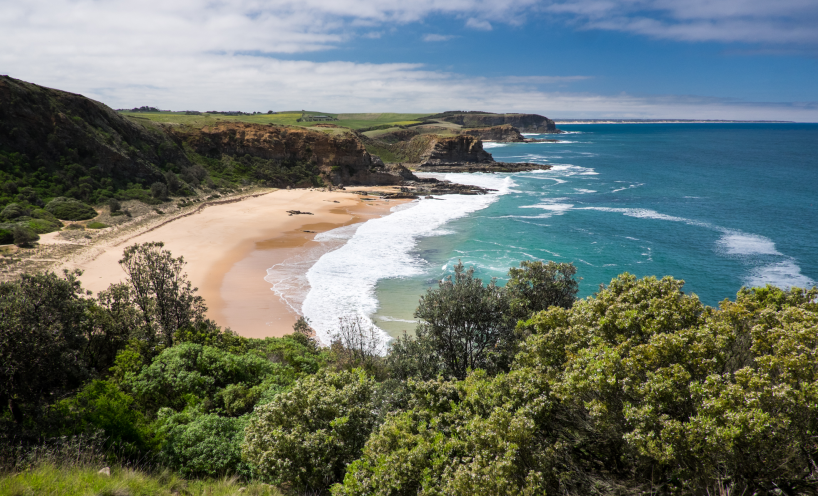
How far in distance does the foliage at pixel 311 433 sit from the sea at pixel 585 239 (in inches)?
609

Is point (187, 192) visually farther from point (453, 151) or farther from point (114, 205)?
point (453, 151)

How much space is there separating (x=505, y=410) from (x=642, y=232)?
48.0 metres

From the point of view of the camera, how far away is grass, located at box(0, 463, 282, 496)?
7.23 meters

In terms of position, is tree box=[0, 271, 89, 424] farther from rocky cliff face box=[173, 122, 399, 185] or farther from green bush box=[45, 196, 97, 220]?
rocky cliff face box=[173, 122, 399, 185]

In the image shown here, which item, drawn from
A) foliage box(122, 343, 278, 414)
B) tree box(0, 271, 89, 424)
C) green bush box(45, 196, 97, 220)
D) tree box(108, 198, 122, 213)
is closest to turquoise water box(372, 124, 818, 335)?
foliage box(122, 343, 278, 414)

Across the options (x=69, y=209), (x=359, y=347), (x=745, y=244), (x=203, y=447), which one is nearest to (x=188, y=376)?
(x=203, y=447)

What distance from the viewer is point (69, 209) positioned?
1818 inches

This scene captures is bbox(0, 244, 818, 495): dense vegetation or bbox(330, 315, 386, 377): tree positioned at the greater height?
bbox(0, 244, 818, 495): dense vegetation

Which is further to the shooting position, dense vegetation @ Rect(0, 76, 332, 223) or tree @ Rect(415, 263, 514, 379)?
dense vegetation @ Rect(0, 76, 332, 223)

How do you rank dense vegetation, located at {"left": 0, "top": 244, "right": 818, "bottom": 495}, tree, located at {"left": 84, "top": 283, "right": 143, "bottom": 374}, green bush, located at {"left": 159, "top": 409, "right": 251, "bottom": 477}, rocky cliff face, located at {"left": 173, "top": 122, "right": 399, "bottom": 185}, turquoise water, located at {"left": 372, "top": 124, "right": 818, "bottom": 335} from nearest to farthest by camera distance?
dense vegetation, located at {"left": 0, "top": 244, "right": 818, "bottom": 495}, green bush, located at {"left": 159, "top": 409, "right": 251, "bottom": 477}, tree, located at {"left": 84, "top": 283, "right": 143, "bottom": 374}, turquoise water, located at {"left": 372, "top": 124, "right": 818, "bottom": 335}, rocky cliff face, located at {"left": 173, "top": 122, "right": 399, "bottom": 185}

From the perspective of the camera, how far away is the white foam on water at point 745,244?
41.1 m

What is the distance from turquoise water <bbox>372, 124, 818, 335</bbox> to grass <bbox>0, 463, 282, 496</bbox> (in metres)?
18.0

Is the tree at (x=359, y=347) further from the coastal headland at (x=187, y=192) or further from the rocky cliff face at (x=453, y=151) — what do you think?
the rocky cliff face at (x=453, y=151)

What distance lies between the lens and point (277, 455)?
351 inches
